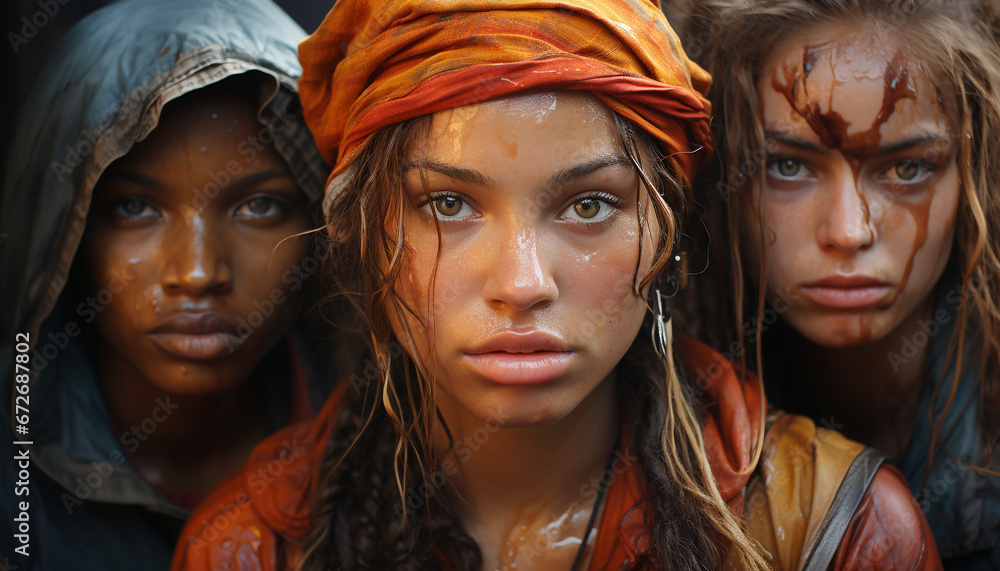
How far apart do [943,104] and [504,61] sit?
92cm

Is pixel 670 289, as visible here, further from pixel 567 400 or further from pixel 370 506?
pixel 370 506

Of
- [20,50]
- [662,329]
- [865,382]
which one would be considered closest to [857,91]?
[662,329]

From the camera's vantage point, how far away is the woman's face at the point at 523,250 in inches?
46.8

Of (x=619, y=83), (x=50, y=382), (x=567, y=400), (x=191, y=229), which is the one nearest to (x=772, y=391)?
(x=567, y=400)

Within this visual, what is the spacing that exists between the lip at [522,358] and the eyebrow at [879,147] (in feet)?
2.24

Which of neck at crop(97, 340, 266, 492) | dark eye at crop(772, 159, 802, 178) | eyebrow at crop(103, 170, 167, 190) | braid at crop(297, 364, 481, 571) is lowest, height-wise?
neck at crop(97, 340, 266, 492)

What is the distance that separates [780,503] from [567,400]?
1.48 ft

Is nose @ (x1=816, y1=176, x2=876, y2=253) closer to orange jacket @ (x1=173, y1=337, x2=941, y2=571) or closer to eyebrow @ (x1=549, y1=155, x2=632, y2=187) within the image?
orange jacket @ (x1=173, y1=337, x2=941, y2=571)

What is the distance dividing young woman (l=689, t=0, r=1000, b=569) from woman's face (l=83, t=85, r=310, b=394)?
101cm

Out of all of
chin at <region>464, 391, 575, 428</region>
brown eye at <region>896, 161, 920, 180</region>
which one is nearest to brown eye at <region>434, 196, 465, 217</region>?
chin at <region>464, 391, 575, 428</region>

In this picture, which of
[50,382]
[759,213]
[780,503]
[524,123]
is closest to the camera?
[524,123]

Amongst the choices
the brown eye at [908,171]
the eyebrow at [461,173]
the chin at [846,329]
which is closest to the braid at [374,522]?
the eyebrow at [461,173]

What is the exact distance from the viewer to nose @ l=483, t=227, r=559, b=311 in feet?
3.81

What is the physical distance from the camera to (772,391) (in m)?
1.84
